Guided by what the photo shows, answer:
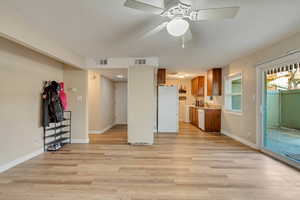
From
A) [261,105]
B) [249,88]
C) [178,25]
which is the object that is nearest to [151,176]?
[178,25]

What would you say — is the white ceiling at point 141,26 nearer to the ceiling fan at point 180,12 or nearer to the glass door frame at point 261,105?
the ceiling fan at point 180,12

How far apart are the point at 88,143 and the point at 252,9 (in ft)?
14.8

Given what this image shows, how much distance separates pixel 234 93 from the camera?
550 cm

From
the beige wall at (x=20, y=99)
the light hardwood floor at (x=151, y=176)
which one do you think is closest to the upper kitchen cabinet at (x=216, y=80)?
the light hardwood floor at (x=151, y=176)

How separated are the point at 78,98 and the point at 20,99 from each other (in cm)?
158

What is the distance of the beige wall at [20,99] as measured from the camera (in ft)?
9.70

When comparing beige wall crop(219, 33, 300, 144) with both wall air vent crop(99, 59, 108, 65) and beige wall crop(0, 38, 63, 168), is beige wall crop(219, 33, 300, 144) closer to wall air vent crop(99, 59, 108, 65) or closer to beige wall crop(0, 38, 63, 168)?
→ wall air vent crop(99, 59, 108, 65)

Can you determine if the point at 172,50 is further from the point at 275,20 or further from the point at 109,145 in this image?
the point at 109,145

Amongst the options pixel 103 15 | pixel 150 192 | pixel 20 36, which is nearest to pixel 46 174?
pixel 150 192

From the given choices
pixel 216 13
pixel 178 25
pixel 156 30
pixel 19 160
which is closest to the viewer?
pixel 216 13

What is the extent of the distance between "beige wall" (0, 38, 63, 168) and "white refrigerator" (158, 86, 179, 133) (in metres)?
3.76

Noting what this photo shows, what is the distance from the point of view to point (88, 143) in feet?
15.5

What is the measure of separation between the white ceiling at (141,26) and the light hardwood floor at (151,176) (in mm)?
2322

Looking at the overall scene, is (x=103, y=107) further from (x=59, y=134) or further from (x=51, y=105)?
(x=51, y=105)
